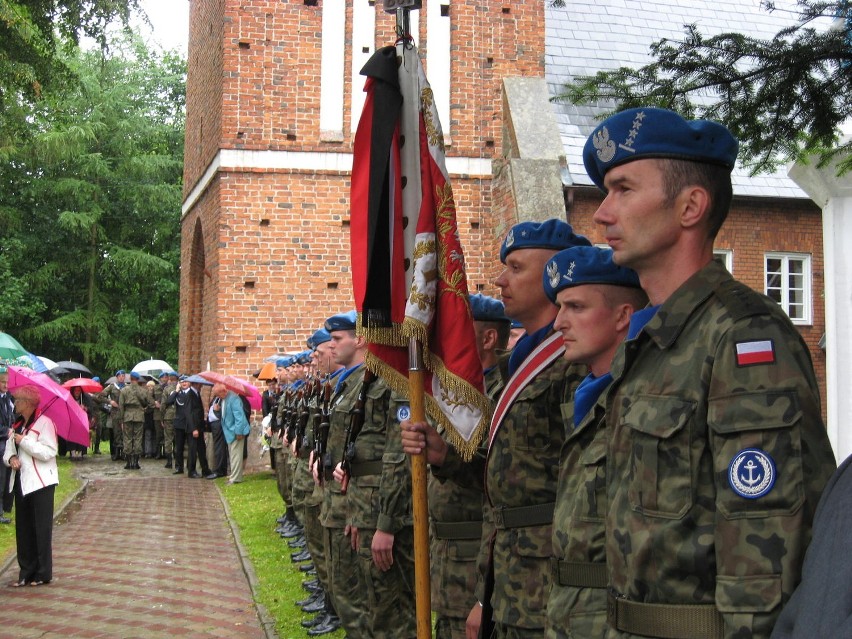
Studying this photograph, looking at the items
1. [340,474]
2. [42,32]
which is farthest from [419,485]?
[42,32]

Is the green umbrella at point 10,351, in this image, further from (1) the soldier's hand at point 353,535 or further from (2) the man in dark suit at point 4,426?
(1) the soldier's hand at point 353,535

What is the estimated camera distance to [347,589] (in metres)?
6.35

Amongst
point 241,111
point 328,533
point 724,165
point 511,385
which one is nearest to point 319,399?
point 328,533

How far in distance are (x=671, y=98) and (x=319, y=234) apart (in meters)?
12.8

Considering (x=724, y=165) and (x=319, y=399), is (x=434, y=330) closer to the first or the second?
(x=724, y=165)

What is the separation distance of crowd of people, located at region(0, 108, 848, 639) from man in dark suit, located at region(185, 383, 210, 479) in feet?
54.9

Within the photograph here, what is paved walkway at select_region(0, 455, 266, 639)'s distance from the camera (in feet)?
27.1

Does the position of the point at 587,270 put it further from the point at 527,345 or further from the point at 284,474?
the point at 284,474

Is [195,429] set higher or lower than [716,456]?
lower

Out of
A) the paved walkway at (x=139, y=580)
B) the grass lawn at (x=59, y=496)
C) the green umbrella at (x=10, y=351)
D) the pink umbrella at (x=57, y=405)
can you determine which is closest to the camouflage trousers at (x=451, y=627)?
the paved walkway at (x=139, y=580)

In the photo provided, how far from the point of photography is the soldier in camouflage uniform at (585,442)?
9.28 feet

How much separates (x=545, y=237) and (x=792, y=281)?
17114 millimetres

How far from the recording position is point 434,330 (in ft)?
14.5

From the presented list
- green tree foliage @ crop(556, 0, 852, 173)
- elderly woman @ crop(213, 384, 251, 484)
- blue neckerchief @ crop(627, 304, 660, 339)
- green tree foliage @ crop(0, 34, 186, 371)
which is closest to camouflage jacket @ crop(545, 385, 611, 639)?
blue neckerchief @ crop(627, 304, 660, 339)
